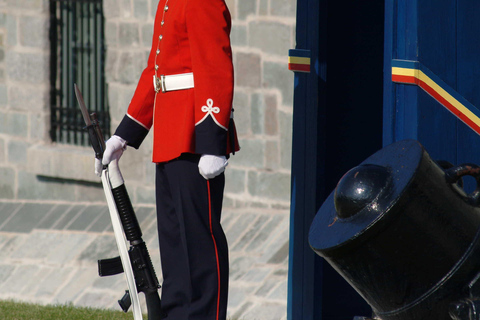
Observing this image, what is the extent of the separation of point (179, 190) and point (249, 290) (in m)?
1.94

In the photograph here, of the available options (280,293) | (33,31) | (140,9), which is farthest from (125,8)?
(280,293)

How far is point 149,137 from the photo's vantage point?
7309mm

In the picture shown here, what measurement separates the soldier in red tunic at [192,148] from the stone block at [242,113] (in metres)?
2.90

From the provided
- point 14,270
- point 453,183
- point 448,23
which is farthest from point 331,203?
point 14,270

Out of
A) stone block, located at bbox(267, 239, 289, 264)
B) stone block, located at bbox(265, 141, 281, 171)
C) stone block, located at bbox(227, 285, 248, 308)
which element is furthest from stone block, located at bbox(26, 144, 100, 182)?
stone block, located at bbox(227, 285, 248, 308)

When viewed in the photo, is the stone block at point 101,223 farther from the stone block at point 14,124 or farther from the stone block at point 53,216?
the stone block at point 14,124

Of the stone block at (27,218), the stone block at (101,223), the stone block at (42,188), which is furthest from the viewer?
the stone block at (42,188)

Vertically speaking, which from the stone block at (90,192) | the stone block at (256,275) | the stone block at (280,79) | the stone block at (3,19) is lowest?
the stone block at (256,275)

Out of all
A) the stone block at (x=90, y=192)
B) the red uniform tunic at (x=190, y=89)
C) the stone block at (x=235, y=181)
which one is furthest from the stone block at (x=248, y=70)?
the red uniform tunic at (x=190, y=89)

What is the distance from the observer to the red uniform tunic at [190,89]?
3699mm

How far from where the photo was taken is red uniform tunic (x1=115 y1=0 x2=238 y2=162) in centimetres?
370

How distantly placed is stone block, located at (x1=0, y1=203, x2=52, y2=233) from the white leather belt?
375 centimetres

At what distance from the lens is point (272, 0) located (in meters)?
6.71

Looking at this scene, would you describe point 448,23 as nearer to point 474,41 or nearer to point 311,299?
point 474,41
